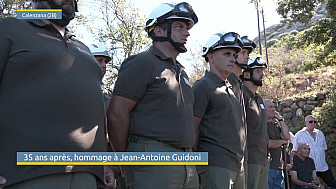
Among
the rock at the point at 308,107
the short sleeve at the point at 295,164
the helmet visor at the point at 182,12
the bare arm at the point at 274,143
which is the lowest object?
the short sleeve at the point at 295,164

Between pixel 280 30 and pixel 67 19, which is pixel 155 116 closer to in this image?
pixel 67 19

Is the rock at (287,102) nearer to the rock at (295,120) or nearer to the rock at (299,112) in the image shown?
the rock at (299,112)

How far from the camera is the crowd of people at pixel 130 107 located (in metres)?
2.24

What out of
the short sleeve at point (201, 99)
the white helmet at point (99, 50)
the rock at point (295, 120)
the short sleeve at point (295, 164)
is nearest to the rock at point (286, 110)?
the rock at point (295, 120)

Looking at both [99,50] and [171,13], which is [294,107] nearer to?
[99,50]

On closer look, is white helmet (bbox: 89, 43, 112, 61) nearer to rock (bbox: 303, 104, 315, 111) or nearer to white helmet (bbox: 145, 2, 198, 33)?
white helmet (bbox: 145, 2, 198, 33)

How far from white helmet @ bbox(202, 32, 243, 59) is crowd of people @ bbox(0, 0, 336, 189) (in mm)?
12

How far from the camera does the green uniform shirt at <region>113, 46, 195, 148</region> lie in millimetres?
3271

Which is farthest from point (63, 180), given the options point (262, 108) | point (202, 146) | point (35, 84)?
point (262, 108)

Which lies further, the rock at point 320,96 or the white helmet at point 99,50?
the rock at point 320,96

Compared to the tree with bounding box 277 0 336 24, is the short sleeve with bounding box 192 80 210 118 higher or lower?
lower

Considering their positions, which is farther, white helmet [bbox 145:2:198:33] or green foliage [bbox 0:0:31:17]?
green foliage [bbox 0:0:31:17]

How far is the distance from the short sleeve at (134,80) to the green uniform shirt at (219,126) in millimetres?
1044

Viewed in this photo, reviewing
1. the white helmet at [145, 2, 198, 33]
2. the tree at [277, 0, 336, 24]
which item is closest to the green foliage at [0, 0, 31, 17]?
the tree at [277, 0, 336, 24]
